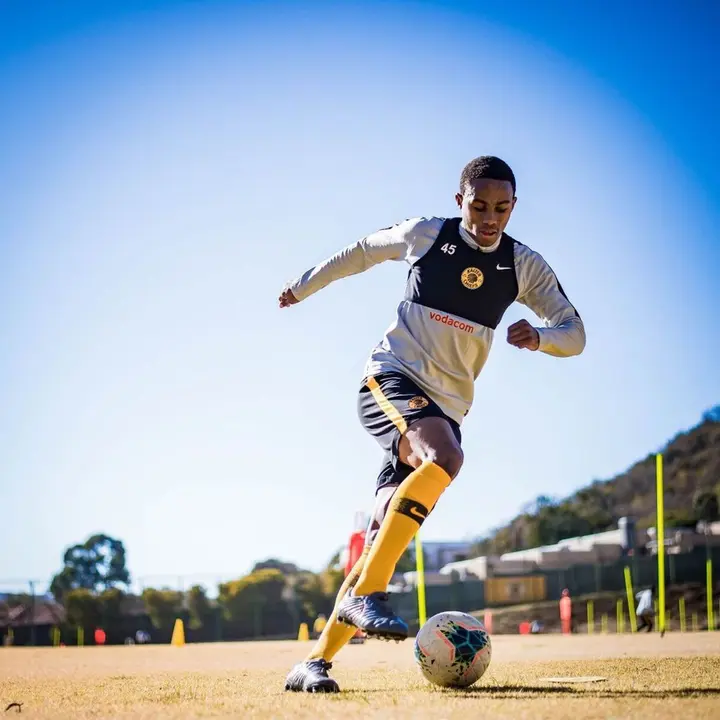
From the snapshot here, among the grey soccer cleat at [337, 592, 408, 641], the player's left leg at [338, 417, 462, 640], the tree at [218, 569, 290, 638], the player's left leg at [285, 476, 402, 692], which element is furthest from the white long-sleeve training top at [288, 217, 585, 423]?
the tree at [218, 569, 290, 638]

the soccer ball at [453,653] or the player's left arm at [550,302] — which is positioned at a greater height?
the player's left arm at [550,302]

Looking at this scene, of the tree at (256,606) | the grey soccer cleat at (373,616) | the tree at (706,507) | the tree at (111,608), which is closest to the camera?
the grey soccer cleat at (373,616)

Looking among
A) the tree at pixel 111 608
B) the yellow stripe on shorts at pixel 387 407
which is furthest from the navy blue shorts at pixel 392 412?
the tree at pixel 111 608

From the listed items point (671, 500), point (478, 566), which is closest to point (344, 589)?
point (478, 566)

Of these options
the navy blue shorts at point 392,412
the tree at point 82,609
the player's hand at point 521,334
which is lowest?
the tree at point 82,609

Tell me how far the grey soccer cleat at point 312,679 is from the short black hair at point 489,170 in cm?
241

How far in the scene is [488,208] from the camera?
4758 mm

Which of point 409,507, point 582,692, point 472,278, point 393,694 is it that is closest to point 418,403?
point 409,507

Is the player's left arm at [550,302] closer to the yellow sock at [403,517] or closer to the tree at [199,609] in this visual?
the yellow sock at [403,517]

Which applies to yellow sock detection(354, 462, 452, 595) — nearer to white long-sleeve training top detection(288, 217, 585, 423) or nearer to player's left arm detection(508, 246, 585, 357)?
white long-sleeve training top detection(288, 217, 585, 423)

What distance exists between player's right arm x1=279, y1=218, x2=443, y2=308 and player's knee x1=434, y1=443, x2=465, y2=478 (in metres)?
1.06

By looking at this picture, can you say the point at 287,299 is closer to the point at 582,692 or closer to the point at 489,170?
the point at 489,170

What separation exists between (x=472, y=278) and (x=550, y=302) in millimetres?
493

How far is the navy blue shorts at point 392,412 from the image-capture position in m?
4.54
